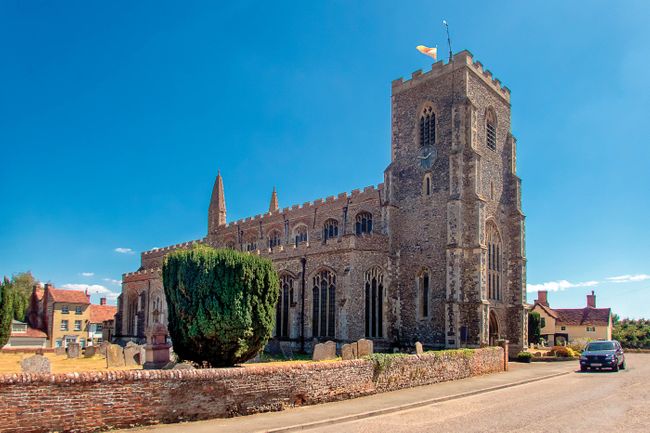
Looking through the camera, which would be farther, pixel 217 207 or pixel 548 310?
pixel 548 310

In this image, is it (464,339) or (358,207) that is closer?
(464,339)

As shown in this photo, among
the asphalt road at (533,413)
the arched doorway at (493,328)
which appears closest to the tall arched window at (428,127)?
the arched doorway at (493,328)

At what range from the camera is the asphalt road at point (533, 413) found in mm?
11133

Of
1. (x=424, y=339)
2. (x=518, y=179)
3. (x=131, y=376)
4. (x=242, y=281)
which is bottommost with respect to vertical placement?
(x=424, y=339)

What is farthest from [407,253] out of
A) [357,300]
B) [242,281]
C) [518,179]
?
[242,281]

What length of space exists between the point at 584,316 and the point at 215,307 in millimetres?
50044

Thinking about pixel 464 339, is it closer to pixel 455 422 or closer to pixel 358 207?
pixel 358 207

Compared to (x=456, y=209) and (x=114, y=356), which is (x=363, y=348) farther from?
(x=114, y=356)

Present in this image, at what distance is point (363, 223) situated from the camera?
33844 mm

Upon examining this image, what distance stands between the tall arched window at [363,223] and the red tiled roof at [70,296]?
3996cm

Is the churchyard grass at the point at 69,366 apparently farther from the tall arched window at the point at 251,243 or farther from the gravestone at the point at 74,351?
the tall arched window at the point at 251,243

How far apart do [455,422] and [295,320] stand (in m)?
19.3

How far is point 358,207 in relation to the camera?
34031mm

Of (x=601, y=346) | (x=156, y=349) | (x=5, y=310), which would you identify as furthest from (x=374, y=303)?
(x=5, y=310)
